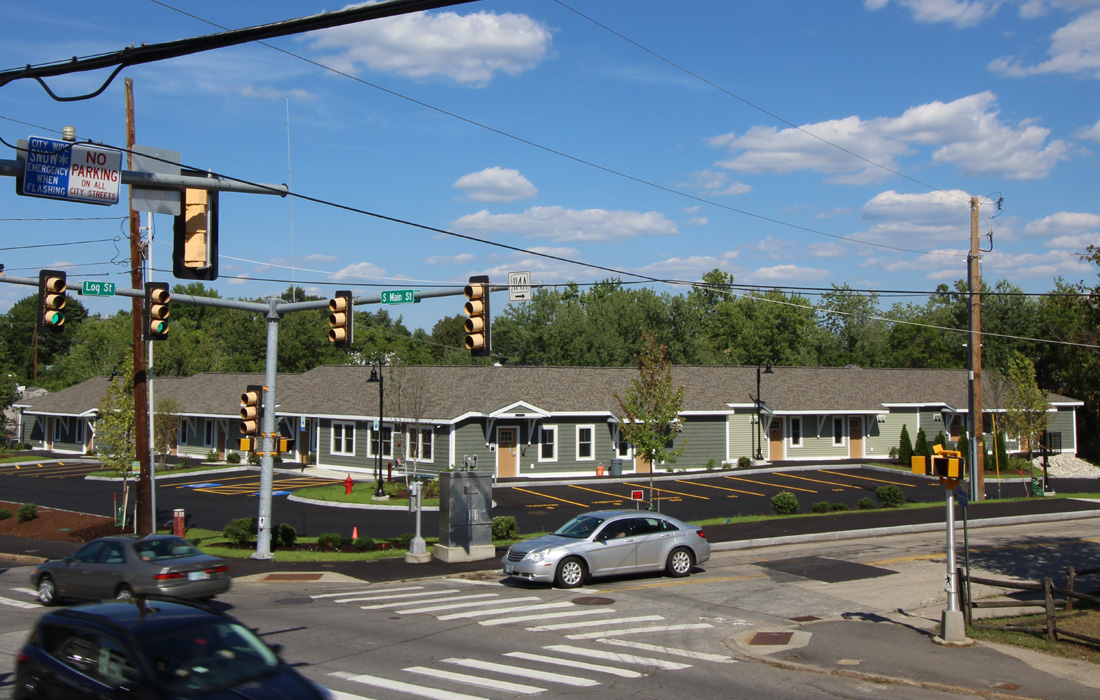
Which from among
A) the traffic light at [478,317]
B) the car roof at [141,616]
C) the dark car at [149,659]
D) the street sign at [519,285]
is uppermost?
the street sign at [519,285]

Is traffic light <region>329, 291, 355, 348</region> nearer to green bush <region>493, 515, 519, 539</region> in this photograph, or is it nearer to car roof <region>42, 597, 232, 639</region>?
green bush <region>493, 515, 519, 539</region>

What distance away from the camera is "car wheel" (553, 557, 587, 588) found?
766 inches

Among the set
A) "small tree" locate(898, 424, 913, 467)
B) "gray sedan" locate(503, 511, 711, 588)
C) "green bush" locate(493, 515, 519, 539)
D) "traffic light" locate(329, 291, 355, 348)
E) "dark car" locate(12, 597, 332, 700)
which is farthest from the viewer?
"small tree" locate(898, 424, 913, 467)

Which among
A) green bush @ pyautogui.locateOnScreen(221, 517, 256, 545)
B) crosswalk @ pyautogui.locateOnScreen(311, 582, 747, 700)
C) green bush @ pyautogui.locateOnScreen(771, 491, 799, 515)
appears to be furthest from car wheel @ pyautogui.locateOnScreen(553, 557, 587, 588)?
green bush @ pyautogui.locateOnScreen(771, 491, 799, 515)

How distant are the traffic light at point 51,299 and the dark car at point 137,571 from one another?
14.5ft

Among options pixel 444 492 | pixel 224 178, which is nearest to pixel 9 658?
pixel 224 178

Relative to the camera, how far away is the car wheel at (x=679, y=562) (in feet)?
68.2

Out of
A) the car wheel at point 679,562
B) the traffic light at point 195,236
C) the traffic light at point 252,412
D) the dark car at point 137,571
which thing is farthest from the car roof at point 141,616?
the car wheel at point 679,562

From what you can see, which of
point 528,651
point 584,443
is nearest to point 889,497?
point 584,443

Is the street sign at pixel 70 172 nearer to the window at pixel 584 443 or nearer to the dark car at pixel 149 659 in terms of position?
the dark car at pixel 149 659

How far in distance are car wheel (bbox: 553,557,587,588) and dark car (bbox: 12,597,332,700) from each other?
11.6 meters

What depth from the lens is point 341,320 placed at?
18609 mm

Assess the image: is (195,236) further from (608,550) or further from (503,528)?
(503,528)

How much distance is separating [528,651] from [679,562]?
26.8ft
